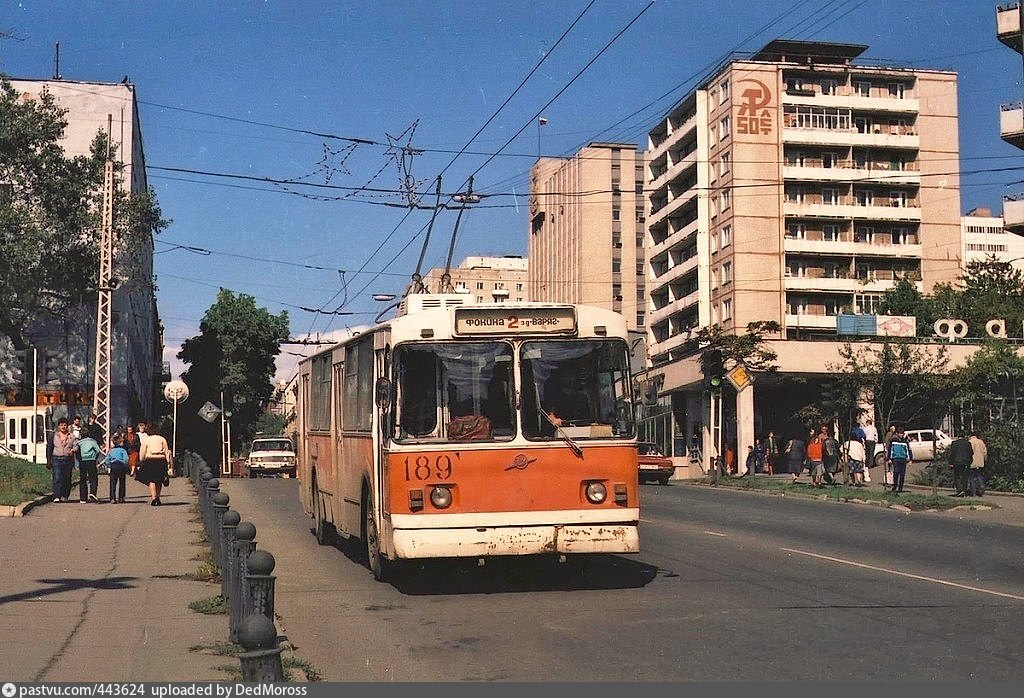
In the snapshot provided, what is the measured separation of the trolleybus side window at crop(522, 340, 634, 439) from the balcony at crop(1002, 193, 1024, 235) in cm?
4391

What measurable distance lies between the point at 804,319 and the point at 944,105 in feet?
55.3

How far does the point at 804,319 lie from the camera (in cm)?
7881

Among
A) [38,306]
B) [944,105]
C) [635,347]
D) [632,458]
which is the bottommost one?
[632,458]

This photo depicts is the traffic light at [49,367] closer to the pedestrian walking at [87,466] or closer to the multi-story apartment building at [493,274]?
the pedestrian walking at [87,466]

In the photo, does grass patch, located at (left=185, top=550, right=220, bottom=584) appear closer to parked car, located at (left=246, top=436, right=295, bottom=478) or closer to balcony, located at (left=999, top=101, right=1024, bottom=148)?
parked car, located at (left=246, top=436, right=295, bottom=478)

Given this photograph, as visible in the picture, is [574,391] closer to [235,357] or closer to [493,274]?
[235,357]

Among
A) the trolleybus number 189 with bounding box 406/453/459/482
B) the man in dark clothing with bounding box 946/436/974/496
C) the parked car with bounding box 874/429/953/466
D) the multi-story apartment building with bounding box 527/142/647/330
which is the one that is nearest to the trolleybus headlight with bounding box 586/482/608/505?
the trolleybus number 189 with bounding box 406/453/459/482

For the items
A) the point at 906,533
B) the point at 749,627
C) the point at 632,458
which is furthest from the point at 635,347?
the point at 906,533

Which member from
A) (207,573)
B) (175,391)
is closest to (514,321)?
(207,573)

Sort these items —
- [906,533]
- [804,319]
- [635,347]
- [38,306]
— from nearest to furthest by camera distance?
[635,347]
[906,533]
[38,306]
[804,319]

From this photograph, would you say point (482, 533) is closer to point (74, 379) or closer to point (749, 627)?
point (749, 627)

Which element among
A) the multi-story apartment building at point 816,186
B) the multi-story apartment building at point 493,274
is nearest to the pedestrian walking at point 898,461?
the multi-story apartment building at point 816,186

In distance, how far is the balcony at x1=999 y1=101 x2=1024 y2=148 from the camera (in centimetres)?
5116

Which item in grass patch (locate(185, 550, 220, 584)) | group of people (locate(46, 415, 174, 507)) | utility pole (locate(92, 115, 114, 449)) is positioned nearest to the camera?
grass patch (locate(185, 550, 220, 584))
